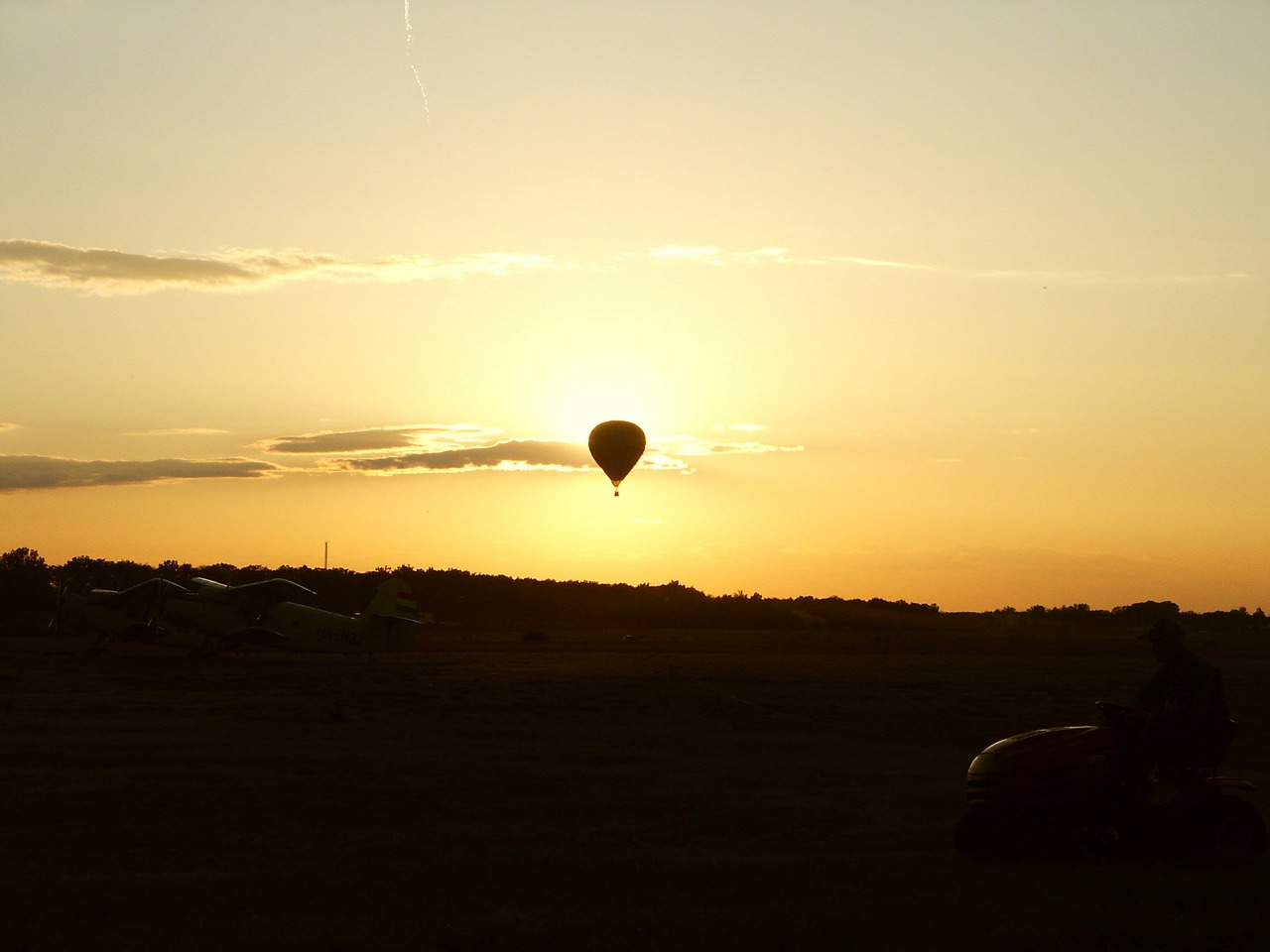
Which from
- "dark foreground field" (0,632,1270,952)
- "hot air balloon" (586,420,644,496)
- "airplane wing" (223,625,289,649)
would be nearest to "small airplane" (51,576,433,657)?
"airplane wing" (223,625,289,649)

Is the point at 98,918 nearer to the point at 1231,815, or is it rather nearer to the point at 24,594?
the point at 1231,815

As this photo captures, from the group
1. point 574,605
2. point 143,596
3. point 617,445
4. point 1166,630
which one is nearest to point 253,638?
point 143,596

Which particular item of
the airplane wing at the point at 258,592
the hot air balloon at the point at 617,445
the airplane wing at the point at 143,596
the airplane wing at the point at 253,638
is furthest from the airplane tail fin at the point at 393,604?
the hot air balloon at the point at 617,445

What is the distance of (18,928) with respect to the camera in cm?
711

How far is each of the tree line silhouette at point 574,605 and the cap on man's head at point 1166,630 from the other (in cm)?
6039

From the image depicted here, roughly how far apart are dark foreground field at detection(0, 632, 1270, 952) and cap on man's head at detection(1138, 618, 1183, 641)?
1706mm

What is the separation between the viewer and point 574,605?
3556 inches

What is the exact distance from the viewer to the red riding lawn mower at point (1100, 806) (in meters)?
8.60

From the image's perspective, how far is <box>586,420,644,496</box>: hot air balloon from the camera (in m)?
40.4

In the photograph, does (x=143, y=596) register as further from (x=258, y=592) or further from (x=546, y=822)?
(x=546, y=822)

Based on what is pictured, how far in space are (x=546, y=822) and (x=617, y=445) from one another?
29.2m

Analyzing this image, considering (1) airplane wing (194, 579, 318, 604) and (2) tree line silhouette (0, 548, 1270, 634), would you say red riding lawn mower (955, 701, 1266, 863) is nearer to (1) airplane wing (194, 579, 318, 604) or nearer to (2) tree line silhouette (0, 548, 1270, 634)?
(1) airplane wing (194, 579, 318, 604)

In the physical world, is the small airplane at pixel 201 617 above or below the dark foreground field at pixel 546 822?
above

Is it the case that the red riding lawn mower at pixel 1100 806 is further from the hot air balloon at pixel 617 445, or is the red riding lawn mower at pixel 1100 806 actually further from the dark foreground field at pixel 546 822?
the hot air balloon at pixel 617 445
